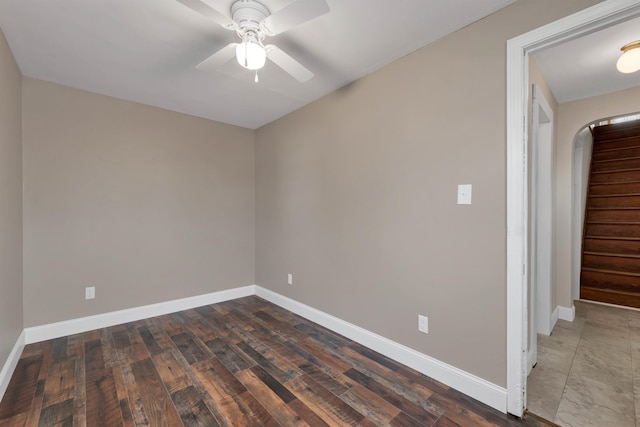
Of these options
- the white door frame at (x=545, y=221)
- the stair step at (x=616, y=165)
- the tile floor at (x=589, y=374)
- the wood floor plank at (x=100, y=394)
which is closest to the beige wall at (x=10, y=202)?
the wood floor plank at (x=100, y=394)

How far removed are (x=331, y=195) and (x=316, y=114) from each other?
35.8 inches

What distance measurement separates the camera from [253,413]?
1587 mm

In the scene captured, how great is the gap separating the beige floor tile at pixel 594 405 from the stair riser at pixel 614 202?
3308 mm

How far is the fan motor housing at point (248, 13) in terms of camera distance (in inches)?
56.2

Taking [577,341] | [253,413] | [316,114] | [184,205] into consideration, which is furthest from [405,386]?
[184,205]

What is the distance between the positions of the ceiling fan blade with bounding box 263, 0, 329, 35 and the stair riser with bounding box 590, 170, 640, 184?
5257 mm

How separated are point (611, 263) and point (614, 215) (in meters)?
0.74

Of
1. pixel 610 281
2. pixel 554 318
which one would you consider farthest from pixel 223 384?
pixel 610 281

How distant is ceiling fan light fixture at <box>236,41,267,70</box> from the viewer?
1.47m

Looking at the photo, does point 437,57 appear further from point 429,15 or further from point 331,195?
point 331,195

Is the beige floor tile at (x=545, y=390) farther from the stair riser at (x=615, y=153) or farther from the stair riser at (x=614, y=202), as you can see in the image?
the stair riser at (x=615, y=153)

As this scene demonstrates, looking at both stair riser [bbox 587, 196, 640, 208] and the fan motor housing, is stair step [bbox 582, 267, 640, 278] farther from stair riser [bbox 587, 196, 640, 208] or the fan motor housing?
the fan motor housing

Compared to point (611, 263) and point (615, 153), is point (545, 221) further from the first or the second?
point (615, 153)

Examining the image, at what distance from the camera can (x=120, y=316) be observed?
2842mm
